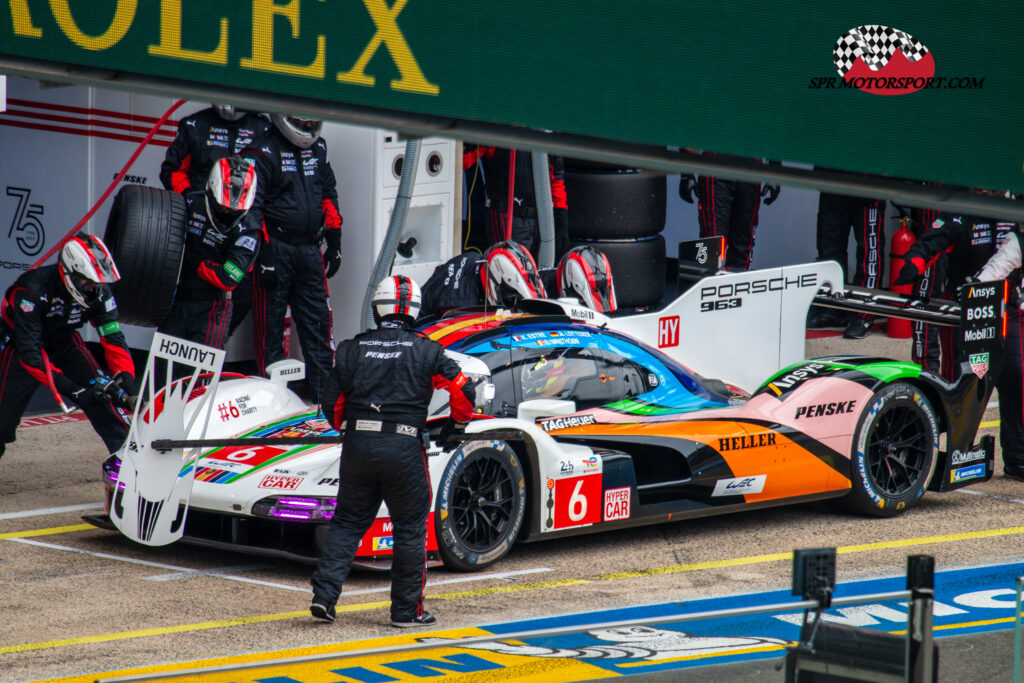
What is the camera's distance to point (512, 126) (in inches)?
175

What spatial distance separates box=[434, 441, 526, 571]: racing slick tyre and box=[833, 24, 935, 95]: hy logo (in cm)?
481

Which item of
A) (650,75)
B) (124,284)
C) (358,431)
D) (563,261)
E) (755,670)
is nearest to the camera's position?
(650,75)

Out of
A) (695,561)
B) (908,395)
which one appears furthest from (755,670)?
(908,395)

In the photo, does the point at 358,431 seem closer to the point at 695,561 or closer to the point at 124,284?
the point at 695,561

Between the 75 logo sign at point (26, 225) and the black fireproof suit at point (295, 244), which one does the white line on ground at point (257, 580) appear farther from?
the 75 logo sign at point (26, 225)

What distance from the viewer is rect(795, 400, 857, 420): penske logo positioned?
986 cm

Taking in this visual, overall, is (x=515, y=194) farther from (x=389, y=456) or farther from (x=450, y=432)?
(x=389, y=456)

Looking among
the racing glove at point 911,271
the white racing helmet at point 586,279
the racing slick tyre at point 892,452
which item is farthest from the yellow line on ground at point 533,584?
the white racing helmet at point 586,279

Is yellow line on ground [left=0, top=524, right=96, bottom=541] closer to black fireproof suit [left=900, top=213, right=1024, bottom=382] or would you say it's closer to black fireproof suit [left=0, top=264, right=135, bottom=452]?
black fireproof suit [left=0, top=264, right=135, bottom=452]

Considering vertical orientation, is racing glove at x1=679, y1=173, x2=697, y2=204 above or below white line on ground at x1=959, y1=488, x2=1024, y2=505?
above

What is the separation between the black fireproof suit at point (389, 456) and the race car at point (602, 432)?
1.38 ft

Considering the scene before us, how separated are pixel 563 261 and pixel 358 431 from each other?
412 centimetres

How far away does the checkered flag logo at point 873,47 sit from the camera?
12.9ft

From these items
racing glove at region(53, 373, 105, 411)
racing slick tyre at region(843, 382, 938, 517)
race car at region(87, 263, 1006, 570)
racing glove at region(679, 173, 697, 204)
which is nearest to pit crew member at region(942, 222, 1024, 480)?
race car at region(87, 263, 1006, 570)
